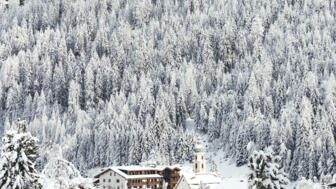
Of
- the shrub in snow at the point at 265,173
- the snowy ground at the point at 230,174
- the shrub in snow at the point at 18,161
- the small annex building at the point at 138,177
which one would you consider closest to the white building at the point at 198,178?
the snowy ground at the point at 230,174

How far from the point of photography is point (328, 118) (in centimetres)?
14225

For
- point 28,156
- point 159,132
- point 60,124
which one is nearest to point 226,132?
point 159,132

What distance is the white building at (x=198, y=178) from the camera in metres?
108

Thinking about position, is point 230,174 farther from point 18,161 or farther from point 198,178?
point 18,161

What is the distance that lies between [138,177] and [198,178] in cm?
1367

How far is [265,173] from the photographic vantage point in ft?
118

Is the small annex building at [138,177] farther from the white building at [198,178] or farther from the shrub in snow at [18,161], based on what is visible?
the shrub in snow at [18,161]

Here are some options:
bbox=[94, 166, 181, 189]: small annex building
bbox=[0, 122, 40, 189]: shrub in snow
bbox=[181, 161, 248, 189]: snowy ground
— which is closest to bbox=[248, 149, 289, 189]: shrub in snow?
bbox=[0, 122, 40, 189]: shrub in snow

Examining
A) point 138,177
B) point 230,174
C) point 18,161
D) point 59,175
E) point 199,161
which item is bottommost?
point 230,174

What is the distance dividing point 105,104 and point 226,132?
175ft

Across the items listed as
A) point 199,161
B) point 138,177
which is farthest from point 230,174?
point 138,177

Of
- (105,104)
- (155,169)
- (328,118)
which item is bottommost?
(155,169)

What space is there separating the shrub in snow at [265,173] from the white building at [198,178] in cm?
7097

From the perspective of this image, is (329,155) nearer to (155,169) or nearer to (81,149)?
(155,169)
